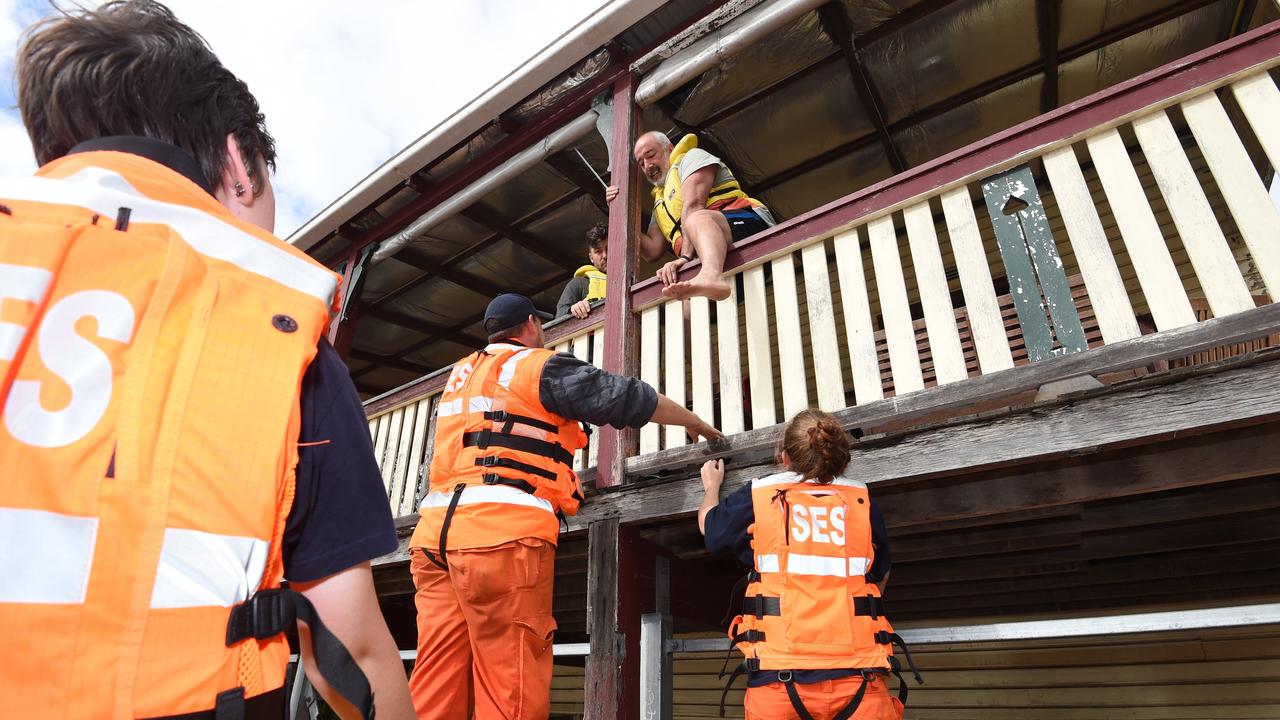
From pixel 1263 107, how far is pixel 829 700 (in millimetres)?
2966

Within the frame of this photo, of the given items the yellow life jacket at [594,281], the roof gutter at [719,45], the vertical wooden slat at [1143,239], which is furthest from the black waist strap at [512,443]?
the roof gutter at [719,45]

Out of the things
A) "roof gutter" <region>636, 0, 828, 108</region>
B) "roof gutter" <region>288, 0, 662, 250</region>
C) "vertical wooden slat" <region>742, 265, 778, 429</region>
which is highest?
"roof gutter" <region>288, 0, 662, 250</region>

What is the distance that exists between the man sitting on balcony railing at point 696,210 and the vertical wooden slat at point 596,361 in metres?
0.80

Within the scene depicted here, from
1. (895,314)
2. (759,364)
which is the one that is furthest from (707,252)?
(895,314)

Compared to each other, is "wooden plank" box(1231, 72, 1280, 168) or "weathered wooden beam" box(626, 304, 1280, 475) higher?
"wooden plank" box(1231, 72, 1280, 168)

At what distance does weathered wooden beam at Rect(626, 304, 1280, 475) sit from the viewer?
2.56m

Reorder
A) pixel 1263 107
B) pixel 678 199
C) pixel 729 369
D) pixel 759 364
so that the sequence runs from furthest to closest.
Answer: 1. pixel 678 199
2. pixel 729 369
3. pixel 759 364
4. pixel 1263 107

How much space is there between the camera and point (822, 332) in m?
3.74

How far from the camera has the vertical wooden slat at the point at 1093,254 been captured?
2828 millimetres

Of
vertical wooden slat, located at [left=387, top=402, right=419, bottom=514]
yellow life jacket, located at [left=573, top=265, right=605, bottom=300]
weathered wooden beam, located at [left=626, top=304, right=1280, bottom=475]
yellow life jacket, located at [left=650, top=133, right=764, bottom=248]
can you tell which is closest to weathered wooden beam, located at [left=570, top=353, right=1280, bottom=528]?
weathered wooden beam, located at [left=626, top=304, right=1280, bottom=475]

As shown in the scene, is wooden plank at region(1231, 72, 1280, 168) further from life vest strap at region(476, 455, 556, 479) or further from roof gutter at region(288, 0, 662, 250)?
roof gutter at region(288, 0, 662, 250)

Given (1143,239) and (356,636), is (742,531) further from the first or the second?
(356,636)

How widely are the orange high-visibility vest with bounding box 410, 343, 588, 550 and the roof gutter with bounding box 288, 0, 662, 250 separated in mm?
3039

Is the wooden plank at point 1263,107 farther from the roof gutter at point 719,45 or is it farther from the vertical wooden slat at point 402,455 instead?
the vertical wooden slat at point 402,455
